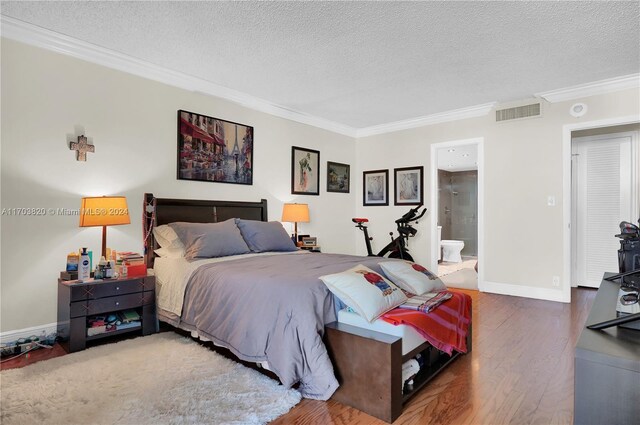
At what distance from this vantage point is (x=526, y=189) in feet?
15.4

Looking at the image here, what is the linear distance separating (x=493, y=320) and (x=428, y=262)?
1994mm

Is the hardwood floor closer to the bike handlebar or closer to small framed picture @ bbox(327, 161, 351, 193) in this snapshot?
the bike handlebar

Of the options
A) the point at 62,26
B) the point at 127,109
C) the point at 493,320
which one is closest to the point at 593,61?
the point at 493,320

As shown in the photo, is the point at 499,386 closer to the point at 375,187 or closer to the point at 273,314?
the point at 273,314

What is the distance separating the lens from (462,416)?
1893 millimetres

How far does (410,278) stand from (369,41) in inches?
82.7

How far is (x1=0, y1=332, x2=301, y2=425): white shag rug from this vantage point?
1.85 m

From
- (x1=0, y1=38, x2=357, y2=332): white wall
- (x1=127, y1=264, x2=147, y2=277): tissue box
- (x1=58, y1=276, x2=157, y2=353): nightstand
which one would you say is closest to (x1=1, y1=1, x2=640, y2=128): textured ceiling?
(x1=0, y1=38, x2=357, y2=332): white wall

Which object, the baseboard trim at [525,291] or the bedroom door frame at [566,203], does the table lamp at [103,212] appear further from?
the bedroom door frame at [566,203]

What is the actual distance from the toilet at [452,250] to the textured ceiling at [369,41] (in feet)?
14.1

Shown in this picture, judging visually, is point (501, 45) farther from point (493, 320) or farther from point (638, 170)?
point (638, 170)

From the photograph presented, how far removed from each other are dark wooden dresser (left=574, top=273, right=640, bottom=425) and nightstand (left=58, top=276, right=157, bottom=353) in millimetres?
3109

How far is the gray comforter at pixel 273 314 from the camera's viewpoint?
79.0 inches

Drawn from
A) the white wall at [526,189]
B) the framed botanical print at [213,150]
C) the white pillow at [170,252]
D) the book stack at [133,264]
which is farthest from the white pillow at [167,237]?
the white wall at [526,189]
